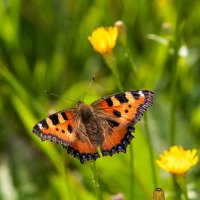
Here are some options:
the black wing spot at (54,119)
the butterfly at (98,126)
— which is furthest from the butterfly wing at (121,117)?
the black wing spot at (54,119)

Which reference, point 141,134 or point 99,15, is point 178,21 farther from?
point 99,15

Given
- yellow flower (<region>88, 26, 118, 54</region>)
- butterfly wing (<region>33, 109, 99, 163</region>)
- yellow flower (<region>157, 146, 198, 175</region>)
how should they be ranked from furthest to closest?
yellow flower (<region>88, 26, 118, 54</region>) → yellow flower (<region>157, 146, 198, 175</region>) → butterfly wing (<region>33, 109, 99, 163</region>)

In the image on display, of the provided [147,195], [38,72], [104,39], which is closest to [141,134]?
[147,195]

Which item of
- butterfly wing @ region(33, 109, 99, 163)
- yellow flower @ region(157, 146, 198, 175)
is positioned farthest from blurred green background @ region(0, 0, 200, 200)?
butterfly wing @ region(33, 109, 99, 163)

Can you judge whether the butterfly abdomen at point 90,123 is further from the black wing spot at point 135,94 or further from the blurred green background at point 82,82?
the blurred green background at point 82,82

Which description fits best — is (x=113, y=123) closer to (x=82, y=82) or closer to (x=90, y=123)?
(x=90, y=123)

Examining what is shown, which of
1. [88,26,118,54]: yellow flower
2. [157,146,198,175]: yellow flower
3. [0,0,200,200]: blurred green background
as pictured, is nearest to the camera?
[157,146,198,175]: yellow flower

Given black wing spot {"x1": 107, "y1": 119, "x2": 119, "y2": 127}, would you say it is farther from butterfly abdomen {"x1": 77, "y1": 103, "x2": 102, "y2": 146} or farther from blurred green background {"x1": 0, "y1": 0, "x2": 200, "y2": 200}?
blurred green background {"x1": 0, "y1": 0, "x2": 200, "y2": 200}

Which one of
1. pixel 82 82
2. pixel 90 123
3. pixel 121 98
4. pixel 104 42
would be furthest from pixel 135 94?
pixel 82 82
